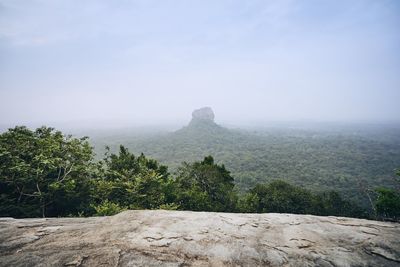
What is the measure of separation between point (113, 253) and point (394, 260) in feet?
21.2

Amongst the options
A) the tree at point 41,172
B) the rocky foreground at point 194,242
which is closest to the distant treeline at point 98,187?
the tree at point 41,172

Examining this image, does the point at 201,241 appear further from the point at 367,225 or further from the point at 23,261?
the point at 367,225

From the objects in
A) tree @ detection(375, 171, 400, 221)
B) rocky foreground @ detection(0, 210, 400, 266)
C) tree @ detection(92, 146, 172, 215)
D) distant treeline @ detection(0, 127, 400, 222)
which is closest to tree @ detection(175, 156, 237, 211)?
distant treeline @ detection(0, 127, 400, 222)

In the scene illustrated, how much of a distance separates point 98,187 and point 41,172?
4723mm

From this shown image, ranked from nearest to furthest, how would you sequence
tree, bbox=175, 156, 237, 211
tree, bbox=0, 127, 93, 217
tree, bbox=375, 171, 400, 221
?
1. tree, bbox=0, 127, 93, 217
2. tree, bbox=375, 171, 400, 221
3. tree, bbox=175, 156, 237, 211

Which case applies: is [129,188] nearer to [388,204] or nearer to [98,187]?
[98,187]

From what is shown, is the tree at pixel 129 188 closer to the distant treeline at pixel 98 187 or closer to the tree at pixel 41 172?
the distant treeline at pixel 98 187

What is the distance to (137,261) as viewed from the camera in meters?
4.70

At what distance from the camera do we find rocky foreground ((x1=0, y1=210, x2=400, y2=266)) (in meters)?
4.88

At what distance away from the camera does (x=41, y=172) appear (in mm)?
12359

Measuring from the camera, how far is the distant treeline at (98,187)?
43.6ft

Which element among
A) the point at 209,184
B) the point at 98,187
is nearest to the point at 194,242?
the point at 98,187

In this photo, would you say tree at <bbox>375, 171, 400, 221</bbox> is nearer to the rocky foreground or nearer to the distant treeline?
the distant treeline

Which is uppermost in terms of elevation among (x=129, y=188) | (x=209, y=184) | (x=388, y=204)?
(x=129, y=188)
